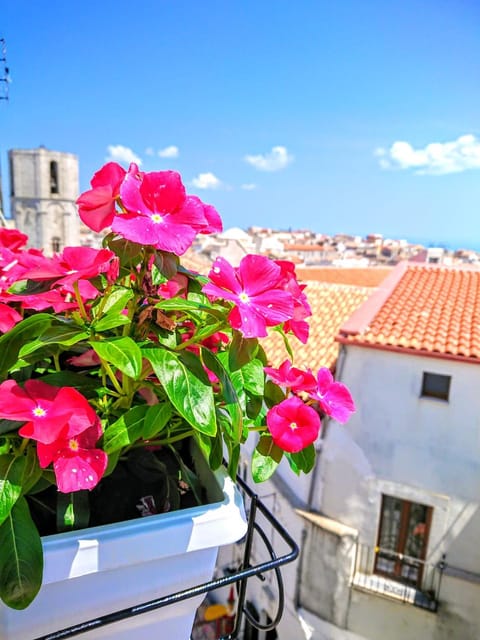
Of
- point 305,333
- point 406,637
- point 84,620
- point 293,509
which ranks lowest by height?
point 406,637

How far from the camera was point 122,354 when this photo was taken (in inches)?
21.5

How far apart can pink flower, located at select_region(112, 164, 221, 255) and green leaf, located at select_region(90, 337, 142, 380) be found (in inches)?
4.8

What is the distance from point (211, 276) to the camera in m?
0.62

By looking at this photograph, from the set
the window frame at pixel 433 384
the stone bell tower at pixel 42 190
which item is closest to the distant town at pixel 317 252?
the window frame at pixel 433 384

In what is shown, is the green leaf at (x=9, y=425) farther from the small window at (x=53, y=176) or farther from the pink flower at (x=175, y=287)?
the small window at (x=53, y=176)

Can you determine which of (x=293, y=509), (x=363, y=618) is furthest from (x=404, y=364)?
(x=363, y=618)

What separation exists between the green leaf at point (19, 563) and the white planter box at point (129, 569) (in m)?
0.03

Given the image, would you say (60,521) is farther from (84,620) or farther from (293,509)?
(293,509)

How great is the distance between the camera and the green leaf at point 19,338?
1.92 ft

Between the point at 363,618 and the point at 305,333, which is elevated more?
the point at 305,333

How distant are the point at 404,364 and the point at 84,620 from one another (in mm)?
5645

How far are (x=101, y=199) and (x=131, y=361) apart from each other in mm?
224

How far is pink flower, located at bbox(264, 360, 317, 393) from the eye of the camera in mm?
745

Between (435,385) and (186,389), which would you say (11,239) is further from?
(435,385)
